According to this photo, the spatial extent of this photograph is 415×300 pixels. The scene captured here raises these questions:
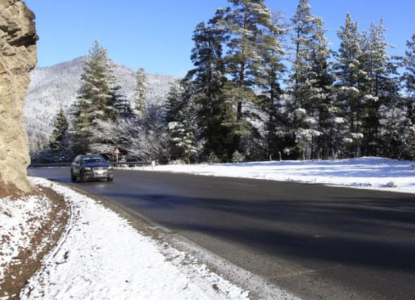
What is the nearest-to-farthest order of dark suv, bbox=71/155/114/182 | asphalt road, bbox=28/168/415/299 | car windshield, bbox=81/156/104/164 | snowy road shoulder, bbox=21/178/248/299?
snowy road shoulder, bbox=21/178/248/299 → asphalt road, bbox=28/168/415/299 → dark suv, bbox=71/155/114/182 → car windshield, bbox=81/156/104/164

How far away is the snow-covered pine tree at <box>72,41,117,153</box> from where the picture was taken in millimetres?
57581

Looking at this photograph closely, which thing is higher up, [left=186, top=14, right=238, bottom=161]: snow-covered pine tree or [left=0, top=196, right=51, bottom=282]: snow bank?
[left=186, top=14, right=238, bottom=161]: snow-covered pine tree

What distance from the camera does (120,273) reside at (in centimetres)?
551

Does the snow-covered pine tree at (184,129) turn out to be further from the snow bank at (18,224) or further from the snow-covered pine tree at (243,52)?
the snow bank at (18,224)

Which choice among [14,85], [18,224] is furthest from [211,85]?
[18,224]

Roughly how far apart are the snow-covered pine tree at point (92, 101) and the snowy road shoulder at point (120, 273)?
51326 millimetres

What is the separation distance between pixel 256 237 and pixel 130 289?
137 inches

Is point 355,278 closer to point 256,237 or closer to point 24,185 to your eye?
point 256,237

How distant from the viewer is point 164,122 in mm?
51625

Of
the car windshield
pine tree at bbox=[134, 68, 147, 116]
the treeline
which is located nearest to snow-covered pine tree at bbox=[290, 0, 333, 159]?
the treeline

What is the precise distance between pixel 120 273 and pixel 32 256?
2.13 meters

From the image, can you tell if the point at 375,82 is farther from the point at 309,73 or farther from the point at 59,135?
the point at 59,135

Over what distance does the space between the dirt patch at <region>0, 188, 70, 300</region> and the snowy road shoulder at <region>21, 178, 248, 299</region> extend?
0.55 feet

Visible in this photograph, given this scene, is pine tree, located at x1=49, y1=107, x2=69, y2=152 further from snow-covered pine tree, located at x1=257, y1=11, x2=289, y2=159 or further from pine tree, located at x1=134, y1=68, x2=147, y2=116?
snow-covered pine tree, located at x1=257, y1=11, x2=289, y2=159
